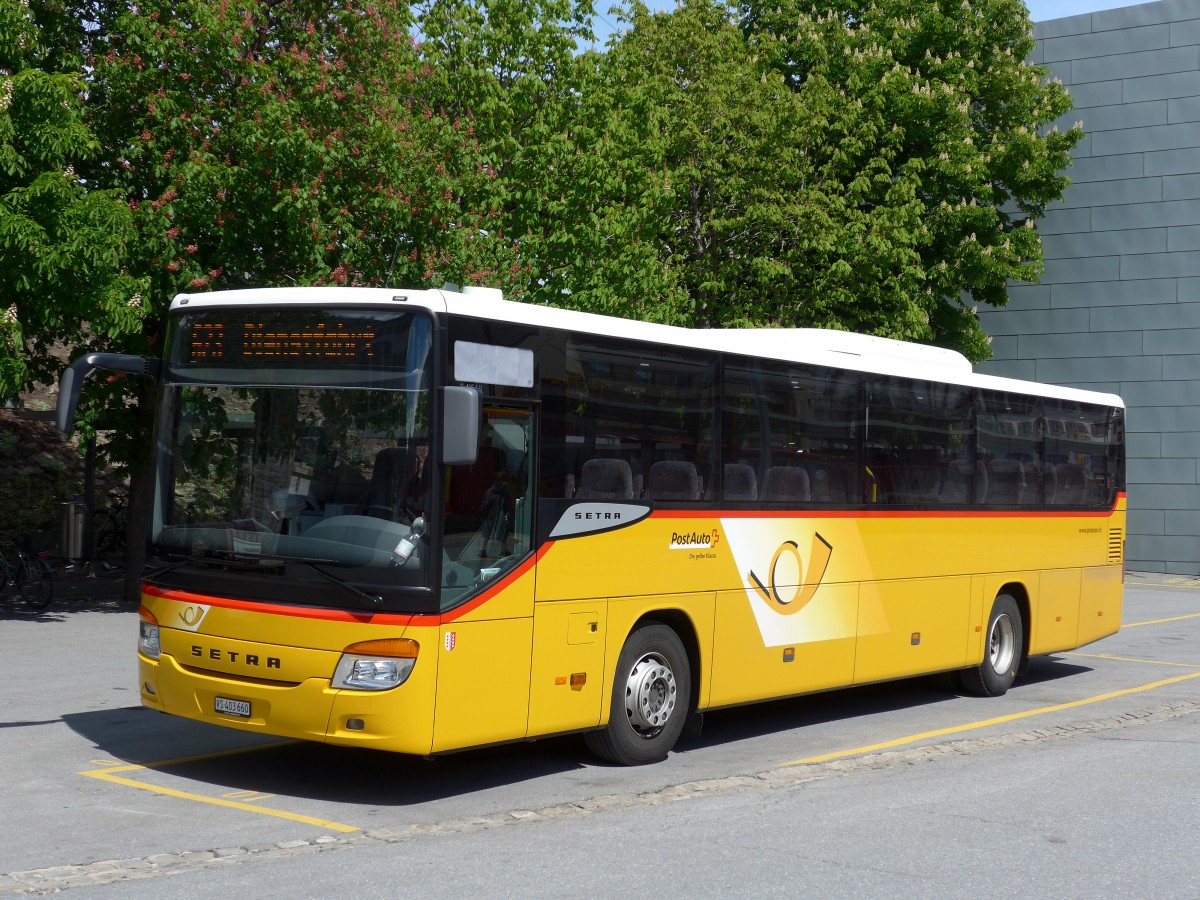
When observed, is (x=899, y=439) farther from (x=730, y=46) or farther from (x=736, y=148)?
(x=730, y=46)

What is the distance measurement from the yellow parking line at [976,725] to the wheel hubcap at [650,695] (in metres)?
0.93

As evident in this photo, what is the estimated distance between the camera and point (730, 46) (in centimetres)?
2789

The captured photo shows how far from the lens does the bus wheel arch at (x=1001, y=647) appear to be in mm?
13914

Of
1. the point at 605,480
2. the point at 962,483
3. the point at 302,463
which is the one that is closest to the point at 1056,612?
the point at 962,483

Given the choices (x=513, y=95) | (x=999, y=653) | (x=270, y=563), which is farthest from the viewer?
(x=513, y=95)

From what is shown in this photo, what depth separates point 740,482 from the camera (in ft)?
34.4

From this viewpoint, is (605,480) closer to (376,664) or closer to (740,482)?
(740,482)

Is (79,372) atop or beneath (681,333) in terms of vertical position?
beneath

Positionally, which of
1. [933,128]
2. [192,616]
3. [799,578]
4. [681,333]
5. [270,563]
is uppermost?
[933,128]

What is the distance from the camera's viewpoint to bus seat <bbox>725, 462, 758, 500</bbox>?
34.0 feet

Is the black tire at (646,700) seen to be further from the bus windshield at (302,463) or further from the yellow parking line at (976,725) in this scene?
the bus windshield at (302,463)

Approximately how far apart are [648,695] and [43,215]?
365 inches

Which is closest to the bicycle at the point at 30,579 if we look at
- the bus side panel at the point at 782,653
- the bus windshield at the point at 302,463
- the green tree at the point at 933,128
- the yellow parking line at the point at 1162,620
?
the bus windshield at the point at 302,463

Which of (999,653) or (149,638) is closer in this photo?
(149,638)
